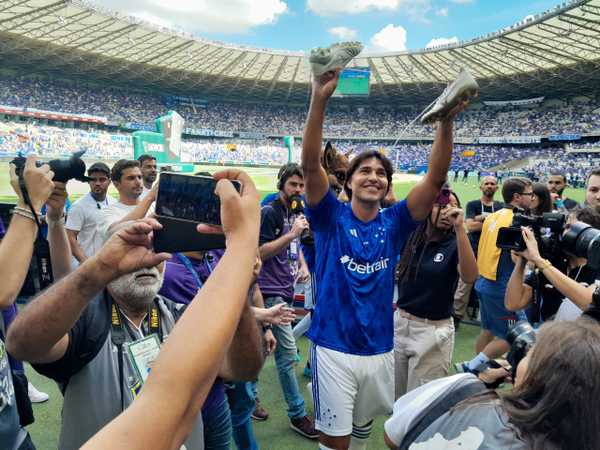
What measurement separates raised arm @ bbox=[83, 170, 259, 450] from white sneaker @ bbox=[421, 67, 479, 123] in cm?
163

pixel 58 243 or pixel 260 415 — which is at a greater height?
pixel 58 243

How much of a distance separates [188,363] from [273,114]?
62189mm

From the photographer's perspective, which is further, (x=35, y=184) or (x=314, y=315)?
(x=314, y=315)

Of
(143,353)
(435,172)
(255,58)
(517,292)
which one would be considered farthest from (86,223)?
(255,58)

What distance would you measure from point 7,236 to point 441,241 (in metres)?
2.83

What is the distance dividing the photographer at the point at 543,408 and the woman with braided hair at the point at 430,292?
1889mm

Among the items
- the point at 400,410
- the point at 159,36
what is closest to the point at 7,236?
the point at 400,410

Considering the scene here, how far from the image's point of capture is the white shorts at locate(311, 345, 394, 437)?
236cm

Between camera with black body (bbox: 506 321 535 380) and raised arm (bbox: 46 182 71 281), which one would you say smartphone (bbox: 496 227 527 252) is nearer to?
camera with black body (bbox: 506 321 535 380)

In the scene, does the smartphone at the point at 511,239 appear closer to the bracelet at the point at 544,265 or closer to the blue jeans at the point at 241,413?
the bracelet at the point at 544,265

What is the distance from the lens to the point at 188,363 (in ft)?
2.20

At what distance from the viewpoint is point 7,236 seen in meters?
1.58

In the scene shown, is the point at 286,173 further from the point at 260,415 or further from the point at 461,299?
the point at 461,299

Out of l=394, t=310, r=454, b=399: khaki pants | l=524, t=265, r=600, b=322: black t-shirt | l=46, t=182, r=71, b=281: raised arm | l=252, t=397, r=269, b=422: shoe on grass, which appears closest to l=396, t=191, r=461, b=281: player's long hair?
l=394, t=310, r=454, b=399: khaki pants
